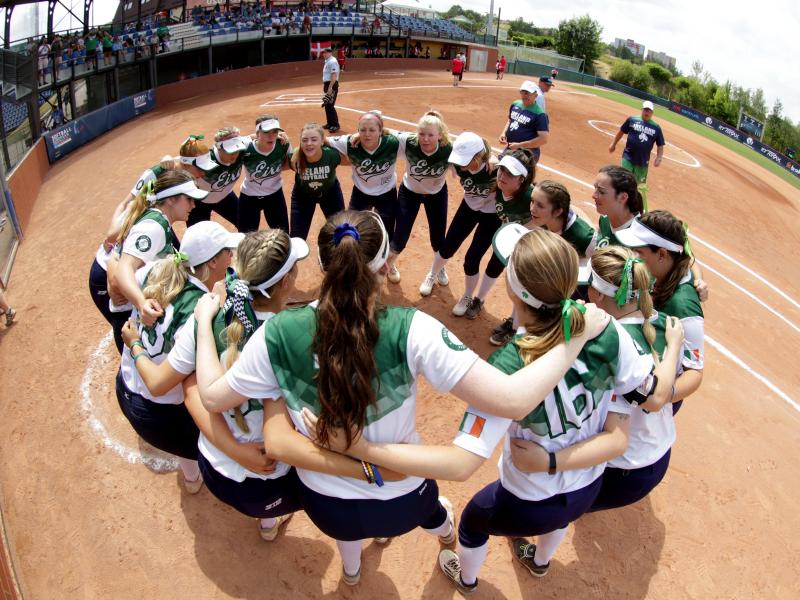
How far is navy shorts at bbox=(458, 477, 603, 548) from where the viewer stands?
2834 mm

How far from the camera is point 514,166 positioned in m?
5.04

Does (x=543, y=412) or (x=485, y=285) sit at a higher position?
(x=543, y=412)

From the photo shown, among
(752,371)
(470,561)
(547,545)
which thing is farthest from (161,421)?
(752,371)

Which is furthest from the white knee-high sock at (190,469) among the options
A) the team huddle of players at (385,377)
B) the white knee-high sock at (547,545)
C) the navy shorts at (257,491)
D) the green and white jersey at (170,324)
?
the white knee-high sock at (547,545)

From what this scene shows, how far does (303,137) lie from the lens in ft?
19.1

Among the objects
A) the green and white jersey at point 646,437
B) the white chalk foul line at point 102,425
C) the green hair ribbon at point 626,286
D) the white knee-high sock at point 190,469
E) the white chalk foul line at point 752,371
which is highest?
the green hair ribbon at point 626,286

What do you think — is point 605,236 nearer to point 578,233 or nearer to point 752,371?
point 578,233

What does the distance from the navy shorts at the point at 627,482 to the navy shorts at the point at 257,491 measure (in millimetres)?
1839

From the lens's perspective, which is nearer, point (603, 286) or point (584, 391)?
point (584, 391)

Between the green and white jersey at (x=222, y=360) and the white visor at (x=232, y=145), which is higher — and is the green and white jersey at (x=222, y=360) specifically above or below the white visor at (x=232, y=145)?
below

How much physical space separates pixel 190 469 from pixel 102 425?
1.37 meters

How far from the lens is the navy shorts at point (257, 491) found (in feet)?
9.71

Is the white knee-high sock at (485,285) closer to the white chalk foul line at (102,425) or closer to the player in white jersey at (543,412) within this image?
the player in white jersey at (543,412)

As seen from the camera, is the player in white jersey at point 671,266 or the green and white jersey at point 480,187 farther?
the green and white jersey at point 480,187
